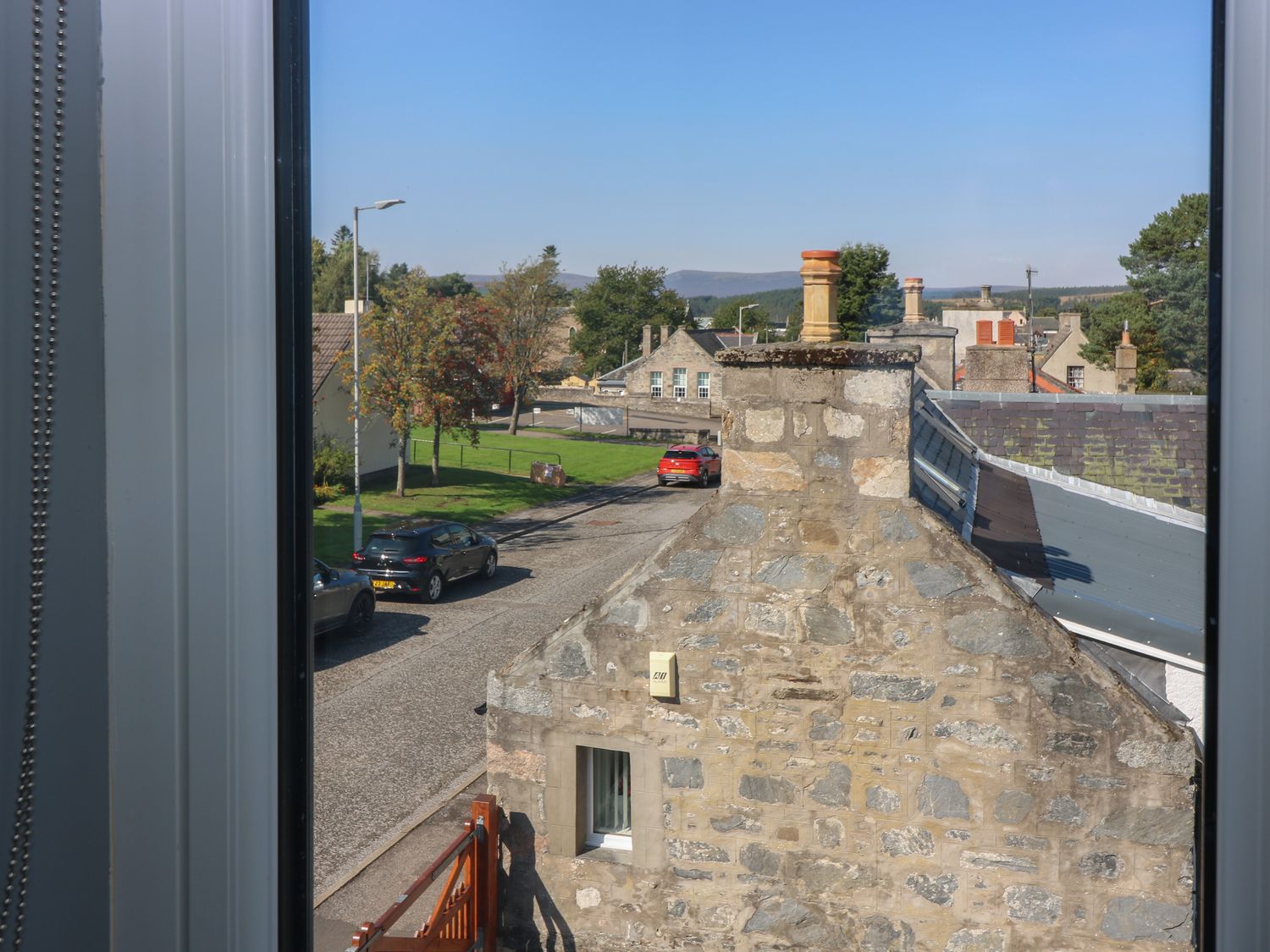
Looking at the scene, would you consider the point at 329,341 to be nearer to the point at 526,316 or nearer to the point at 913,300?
the point at 913,300

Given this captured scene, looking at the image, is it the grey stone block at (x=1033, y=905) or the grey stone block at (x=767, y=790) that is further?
the grey stone block at (x=767, y=790)

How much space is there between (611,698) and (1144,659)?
124cm

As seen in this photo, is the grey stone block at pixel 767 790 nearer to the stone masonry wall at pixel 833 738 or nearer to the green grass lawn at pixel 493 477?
the stone masonry wall at pixel 833 738

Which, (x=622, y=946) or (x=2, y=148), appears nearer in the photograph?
(x=2, y=148)

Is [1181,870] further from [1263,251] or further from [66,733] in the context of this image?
[66,733]

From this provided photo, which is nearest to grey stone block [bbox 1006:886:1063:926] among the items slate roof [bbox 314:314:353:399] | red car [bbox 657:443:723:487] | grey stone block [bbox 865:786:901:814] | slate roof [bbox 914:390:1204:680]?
grey stone block [bbox 865:786:901:814]

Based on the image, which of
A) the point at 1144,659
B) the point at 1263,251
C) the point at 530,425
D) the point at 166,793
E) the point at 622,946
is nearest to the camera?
the point at 1263,251

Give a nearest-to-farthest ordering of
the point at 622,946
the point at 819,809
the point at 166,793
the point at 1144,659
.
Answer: the point at 166,793 < the point at 819,809 < the point at 622,946 < the point at 1144,659

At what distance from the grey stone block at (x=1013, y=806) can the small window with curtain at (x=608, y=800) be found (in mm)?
736

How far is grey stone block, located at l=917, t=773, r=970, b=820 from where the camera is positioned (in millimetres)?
2041

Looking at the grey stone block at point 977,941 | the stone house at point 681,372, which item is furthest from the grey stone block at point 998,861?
the stone house at point 681,372

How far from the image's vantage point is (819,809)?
2125 millimetres

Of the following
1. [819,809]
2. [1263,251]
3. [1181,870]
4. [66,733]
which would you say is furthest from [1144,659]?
[66,733]

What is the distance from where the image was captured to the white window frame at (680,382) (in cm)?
345
